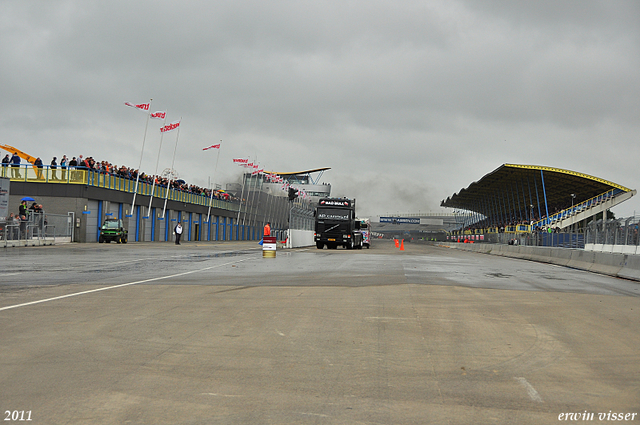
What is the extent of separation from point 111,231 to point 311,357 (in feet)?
142

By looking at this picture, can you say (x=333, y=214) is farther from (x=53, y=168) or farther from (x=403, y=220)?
(x=403, y=220)

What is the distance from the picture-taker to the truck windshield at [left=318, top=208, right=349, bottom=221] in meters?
Answer: 46.9

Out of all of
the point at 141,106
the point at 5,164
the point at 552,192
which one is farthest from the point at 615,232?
the point at 552,192

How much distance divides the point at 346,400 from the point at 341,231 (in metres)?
42.4

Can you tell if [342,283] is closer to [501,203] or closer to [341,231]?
[341,231]

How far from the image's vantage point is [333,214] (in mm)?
47062

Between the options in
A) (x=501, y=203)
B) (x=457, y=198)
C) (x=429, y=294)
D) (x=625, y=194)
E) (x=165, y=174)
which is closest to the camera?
(x=429, y=294)

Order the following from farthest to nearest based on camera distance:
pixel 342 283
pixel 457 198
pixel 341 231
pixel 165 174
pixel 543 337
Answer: pixel 457 198, pixel 165 174, pixel 341 231, pixel 342 283, pixel 543 337

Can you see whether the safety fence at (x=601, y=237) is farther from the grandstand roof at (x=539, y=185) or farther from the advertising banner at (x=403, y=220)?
the advertising banner at (x=403, y=220)

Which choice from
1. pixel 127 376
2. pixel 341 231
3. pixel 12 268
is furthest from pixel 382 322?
pixel 341 231

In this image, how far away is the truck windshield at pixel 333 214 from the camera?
46.9 metres

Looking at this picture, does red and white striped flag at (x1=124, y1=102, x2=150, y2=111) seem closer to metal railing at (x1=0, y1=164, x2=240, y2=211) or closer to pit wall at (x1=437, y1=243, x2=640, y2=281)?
metal railing at (x1=0, y1=164, x2=240, y2=211)

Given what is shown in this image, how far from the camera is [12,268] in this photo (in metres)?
16.8

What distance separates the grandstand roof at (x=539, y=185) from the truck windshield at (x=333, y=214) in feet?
106
